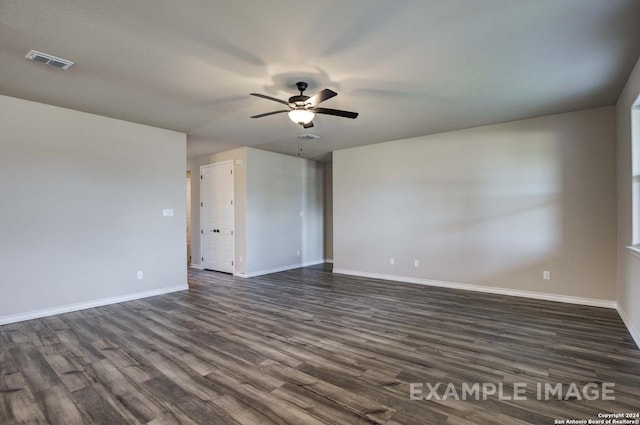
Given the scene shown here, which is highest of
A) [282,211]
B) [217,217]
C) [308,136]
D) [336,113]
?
[308,136]

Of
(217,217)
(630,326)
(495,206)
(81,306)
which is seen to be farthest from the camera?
(217,217)

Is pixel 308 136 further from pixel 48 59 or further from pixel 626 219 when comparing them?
pixel 626 219

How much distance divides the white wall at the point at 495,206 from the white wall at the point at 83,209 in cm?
363

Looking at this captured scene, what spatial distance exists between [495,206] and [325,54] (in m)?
3.83

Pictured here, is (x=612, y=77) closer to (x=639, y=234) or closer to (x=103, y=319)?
(x=639, y=234)

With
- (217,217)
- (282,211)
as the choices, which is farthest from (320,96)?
(217,217)

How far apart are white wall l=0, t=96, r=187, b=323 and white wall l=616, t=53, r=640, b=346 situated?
237 inches

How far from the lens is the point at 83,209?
4312mm

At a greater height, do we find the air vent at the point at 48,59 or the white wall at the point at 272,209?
the air vent at the point at 48,59

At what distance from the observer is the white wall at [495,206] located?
429cm

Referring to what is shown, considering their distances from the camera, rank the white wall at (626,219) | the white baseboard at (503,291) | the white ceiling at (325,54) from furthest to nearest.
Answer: the white baseboard at (503,291)
the white wall at (626,219)
the white ceiling at (325,54)

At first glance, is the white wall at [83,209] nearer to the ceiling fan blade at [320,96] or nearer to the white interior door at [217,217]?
the white interior door at [217,217]

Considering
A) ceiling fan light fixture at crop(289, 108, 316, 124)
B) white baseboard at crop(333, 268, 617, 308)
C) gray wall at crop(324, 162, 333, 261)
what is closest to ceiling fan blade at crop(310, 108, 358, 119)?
ceiling fan light fixture at crop(289, 108, 316, 124)

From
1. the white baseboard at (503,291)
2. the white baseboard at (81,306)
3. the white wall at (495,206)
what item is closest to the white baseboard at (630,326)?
the white baseboard at (503,291)
